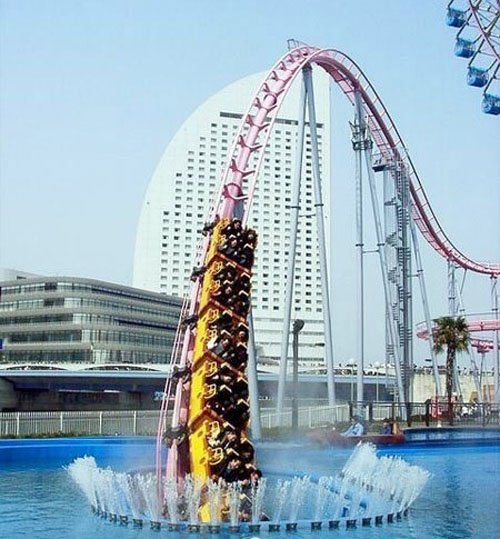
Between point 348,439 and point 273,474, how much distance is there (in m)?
7.00

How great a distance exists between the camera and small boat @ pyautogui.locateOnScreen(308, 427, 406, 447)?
84.3ft

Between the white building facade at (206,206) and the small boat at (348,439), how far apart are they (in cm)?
9357

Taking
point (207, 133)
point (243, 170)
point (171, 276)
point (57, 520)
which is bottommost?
point (57, 520)

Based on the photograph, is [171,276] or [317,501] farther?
[171,276]

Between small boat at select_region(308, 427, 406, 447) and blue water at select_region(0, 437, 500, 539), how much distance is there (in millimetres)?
334

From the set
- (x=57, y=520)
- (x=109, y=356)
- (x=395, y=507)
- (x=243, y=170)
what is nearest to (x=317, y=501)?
(x=395, y=507)

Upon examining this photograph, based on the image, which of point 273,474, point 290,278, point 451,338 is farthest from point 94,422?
point 451,338

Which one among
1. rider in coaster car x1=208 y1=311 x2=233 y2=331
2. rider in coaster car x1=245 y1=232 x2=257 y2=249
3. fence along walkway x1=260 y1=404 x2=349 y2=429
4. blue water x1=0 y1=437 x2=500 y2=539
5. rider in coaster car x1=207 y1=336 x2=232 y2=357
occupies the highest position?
rider in coaster car x1=245 y1=232 x2=257 y2=249

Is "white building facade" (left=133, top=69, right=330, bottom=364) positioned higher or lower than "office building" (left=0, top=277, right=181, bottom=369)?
higher

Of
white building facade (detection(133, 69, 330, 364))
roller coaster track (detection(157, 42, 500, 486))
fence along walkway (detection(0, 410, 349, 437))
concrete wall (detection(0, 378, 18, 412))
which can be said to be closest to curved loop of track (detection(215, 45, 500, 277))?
roller coaster track (detection(157, 42, 500, 486))

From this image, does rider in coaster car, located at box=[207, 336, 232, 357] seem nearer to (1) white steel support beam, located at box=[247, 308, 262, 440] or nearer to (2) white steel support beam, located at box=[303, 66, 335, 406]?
(1) white steel support beam, located at box=[247, 308, 262, 440]

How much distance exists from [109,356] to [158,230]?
5093 centimetres

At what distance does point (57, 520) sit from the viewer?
1412 centimetres

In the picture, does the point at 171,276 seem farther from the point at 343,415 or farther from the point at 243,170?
the point at 243,170
